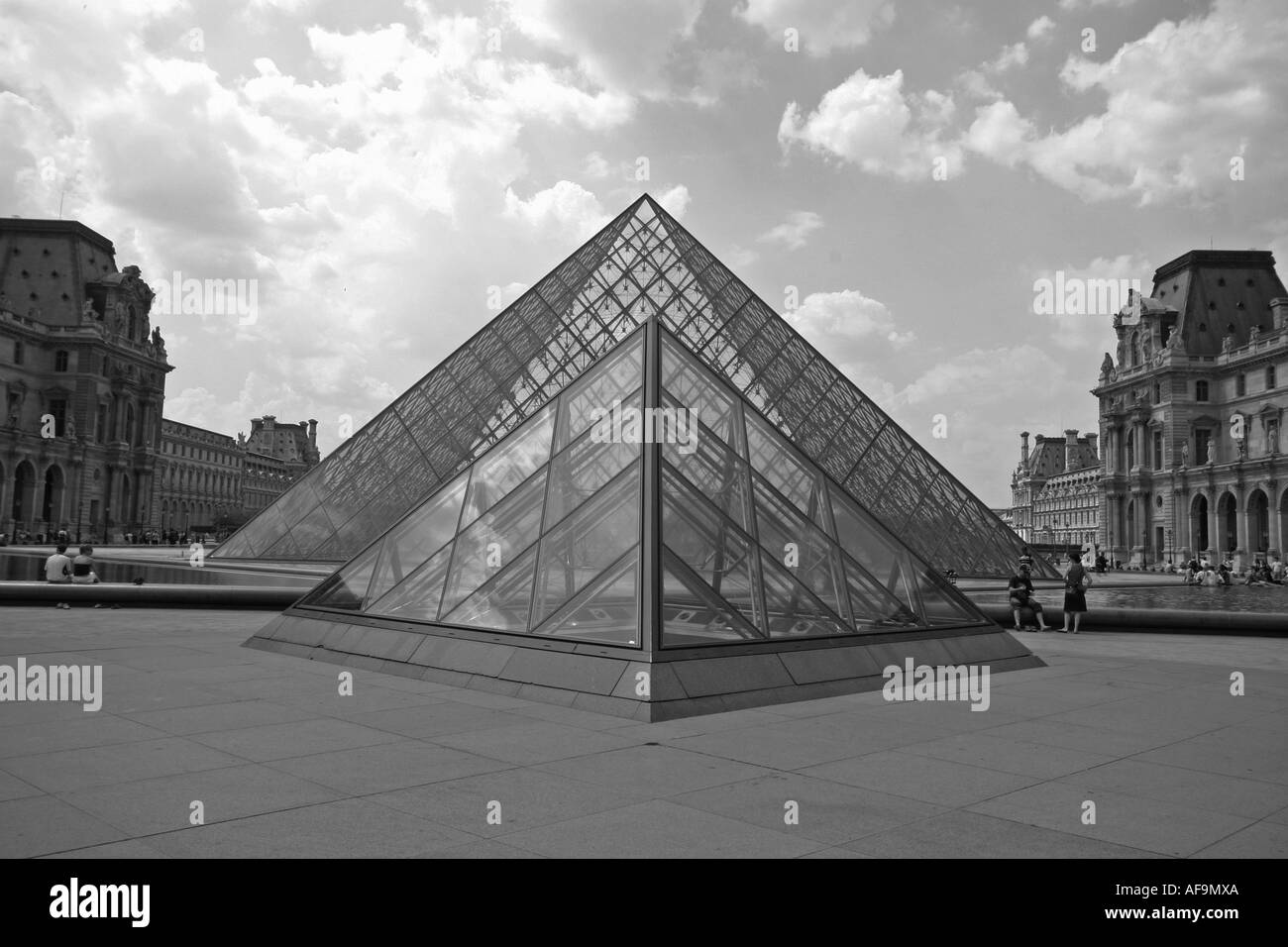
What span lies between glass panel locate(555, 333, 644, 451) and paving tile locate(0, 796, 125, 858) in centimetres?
612

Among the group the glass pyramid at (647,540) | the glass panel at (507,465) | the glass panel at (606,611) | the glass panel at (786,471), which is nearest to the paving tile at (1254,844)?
the glass pyramid at (647,540)

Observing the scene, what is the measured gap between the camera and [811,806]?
14.6 ft

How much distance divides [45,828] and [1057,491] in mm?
142986

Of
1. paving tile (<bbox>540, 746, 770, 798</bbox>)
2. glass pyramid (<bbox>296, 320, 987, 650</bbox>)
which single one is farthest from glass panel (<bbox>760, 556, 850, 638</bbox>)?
paving tile (<bbox>540, 746, 770, 798</bbox>)

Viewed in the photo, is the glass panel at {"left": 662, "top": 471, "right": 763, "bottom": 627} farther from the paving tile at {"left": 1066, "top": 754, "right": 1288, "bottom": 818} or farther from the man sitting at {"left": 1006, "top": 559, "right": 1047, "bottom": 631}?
the man sitting at {"left": 1006, "top": 559, "right": 1047, "bottom": 631}

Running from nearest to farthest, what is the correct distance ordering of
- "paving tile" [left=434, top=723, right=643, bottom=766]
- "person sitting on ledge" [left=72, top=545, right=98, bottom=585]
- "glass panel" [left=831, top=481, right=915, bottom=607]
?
"paving tile" [left=434, top=723, right=643, bottom=766] → "glass panel" [left=831, top=481, right=915, bottom=607] → "person sitting on ledge" [left=72, top=545, right=98, bottom=585]

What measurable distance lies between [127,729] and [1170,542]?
74519 mm

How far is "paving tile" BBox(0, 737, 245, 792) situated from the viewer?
470cm

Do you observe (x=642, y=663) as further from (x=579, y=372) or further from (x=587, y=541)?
(x=579, y=372)

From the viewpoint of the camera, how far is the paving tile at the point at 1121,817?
400cm

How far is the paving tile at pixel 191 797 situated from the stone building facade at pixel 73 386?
71468mm

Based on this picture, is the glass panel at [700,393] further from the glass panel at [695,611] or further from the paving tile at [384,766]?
the paving tile at [384,766]

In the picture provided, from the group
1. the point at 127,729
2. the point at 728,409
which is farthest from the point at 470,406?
the point at 127,729

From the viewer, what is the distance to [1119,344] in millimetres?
77875
